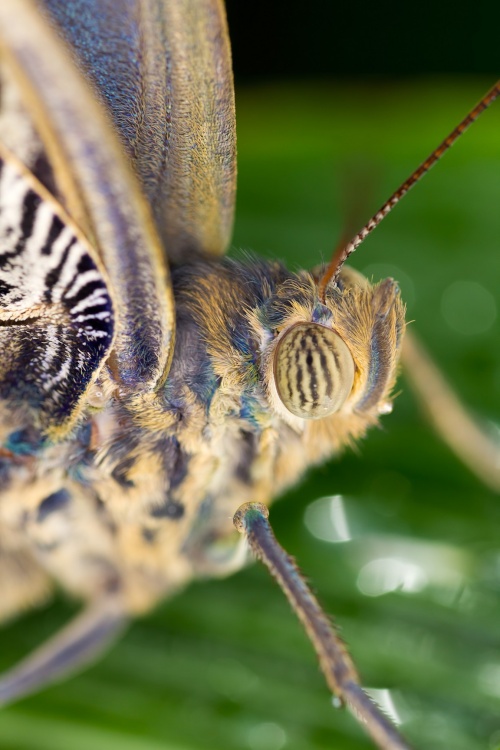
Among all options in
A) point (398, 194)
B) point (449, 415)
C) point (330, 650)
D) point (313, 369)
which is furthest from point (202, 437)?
point (449, 415)

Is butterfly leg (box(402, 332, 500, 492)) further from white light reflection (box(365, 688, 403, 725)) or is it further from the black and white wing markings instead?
the black and white wing markings

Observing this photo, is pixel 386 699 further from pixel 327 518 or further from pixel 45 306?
pixel 45 306

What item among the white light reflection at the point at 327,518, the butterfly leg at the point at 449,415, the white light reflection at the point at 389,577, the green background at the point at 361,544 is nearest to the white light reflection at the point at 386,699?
the green background at the point at 361,544

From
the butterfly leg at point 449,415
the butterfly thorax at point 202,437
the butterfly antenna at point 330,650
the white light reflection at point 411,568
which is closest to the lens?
the butterfly antenna at point 330,650

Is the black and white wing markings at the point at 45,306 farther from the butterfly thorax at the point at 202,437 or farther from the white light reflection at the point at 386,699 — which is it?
the white light reflection at the point at 386,699

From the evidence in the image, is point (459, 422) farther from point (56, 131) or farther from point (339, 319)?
point (56, 131)

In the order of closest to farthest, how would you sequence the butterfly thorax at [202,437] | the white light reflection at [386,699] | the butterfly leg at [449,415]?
the butterfly thorax at [202,437]
the white light reflection at [386,699]
the butterfly leg at [449,415]

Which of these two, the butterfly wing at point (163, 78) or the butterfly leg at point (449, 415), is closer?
the butterfly wing at point (163, 78)

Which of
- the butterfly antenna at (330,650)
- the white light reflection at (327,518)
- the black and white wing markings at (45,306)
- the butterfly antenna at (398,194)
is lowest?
the butterfly antenna at (330,650)
